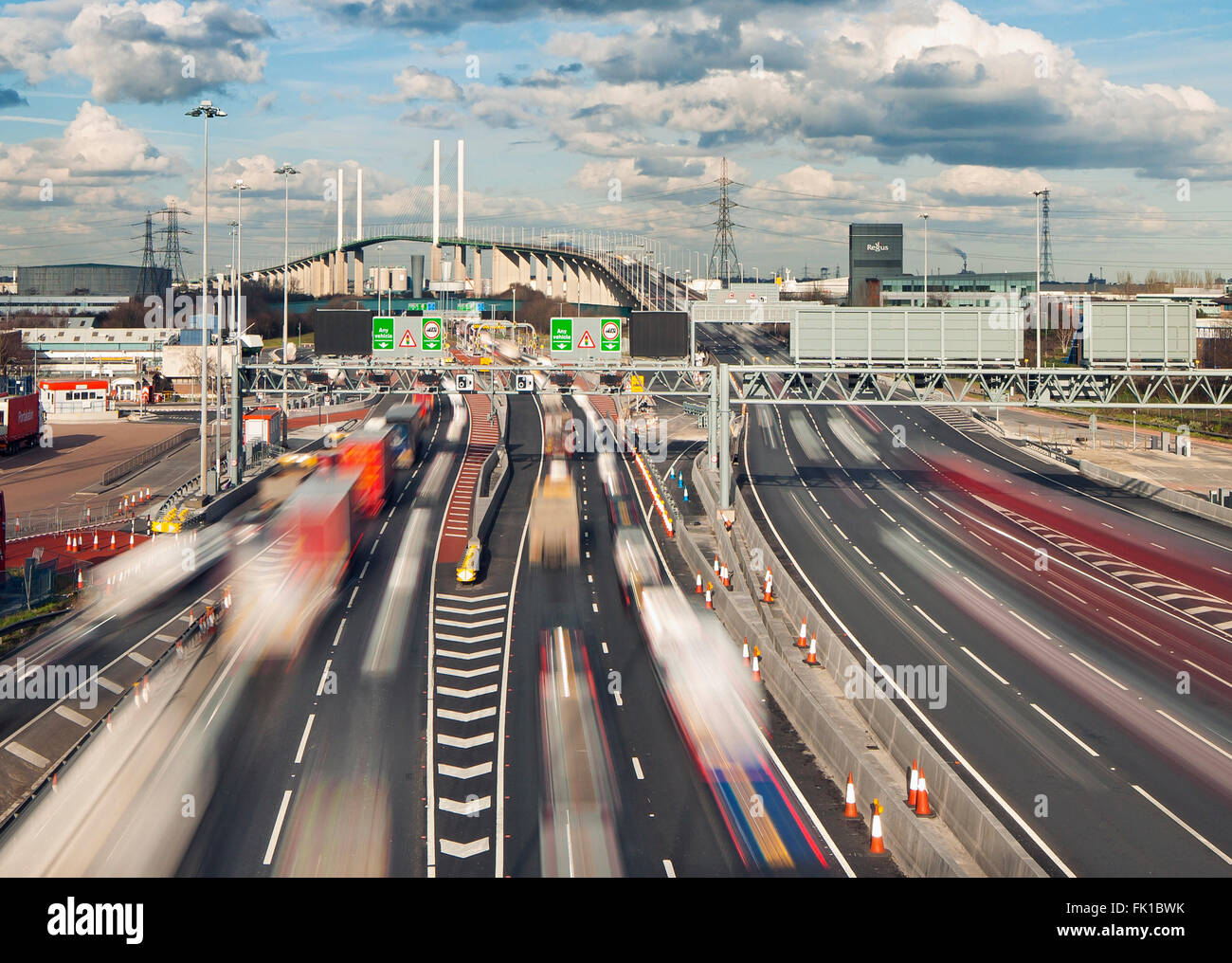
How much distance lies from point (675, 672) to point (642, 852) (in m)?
10.9

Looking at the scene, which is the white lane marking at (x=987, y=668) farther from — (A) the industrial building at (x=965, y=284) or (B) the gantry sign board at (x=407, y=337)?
(A) the industrial building at (x=965, y=284)

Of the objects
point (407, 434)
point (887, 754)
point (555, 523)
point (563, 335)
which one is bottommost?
point (887, 754)

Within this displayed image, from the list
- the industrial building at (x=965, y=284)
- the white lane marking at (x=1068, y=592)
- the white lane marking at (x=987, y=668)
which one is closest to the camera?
the white lane marking at (x=987, y=668)

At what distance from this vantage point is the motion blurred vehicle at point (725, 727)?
18.8 m

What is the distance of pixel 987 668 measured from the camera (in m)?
29.6

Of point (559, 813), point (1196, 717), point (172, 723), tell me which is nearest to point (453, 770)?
point (559, 813)

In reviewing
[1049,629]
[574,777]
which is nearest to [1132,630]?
[1049,629]

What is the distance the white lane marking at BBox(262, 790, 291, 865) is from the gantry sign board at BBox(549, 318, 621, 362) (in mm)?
35206

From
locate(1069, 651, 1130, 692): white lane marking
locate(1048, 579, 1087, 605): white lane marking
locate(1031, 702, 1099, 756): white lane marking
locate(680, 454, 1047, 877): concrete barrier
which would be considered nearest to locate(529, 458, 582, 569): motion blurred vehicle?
locate(680, 454, 1047, 877): concrete barrier

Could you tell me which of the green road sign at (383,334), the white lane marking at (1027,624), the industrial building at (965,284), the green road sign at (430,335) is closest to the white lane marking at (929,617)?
the white lane marking at (1027,624)

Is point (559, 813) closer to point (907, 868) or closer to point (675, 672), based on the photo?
point (907, 868)

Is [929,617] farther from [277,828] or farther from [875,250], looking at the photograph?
[875,250]

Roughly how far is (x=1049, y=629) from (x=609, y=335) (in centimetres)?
2666

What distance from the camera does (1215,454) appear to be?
75.8m
